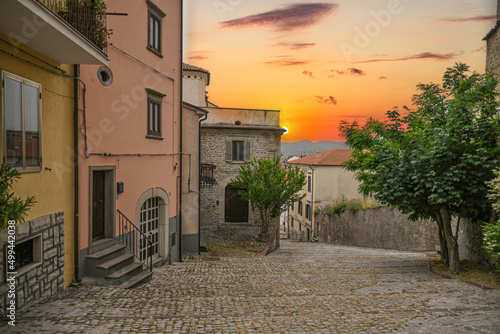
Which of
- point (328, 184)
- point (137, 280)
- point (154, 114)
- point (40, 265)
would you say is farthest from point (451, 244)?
point (328, 184)

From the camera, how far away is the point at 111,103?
884cm

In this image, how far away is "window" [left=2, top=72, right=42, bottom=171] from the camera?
5.35 meters

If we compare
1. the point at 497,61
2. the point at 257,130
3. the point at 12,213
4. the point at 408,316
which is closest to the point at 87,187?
the point at 12,213

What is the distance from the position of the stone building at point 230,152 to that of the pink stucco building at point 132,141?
9889 mm

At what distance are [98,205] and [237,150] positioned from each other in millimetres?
14843

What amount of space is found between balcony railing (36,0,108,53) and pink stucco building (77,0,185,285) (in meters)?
0.87

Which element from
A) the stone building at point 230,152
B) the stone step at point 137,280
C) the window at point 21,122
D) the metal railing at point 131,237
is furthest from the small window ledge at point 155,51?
the stone building at point 230,152

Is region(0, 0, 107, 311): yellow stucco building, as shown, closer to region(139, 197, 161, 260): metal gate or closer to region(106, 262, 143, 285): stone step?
region(106, 262, 143, 285): stone step

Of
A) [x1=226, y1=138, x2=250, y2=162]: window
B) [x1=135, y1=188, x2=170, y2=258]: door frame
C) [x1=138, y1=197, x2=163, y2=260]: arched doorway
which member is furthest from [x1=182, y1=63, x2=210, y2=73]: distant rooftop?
[x1=138, y1=197, x2=163, y2=260]: arched doorway

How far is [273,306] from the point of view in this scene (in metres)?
6.47

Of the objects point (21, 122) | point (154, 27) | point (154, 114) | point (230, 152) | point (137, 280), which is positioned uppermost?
point (154, 27)

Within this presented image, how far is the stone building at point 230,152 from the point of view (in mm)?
22844

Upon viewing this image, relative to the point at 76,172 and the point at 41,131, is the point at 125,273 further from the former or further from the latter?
the point at 41,131

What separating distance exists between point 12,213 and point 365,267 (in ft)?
30.5
